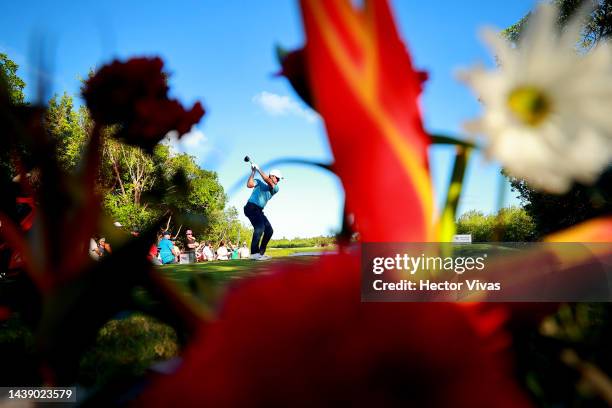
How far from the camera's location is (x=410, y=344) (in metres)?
0.10

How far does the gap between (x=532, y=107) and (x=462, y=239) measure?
64mm

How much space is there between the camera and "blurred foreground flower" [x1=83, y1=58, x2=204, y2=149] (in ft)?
0.71

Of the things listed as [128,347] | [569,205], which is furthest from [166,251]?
[569,205]

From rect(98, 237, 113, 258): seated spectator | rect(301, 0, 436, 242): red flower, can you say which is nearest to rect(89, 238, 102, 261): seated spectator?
rect(98, 237, 113, 258): seated spectator

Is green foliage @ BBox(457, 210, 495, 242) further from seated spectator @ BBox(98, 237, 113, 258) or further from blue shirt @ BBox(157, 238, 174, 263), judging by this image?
blue shirt @ BBox(157, 238, 174, 263)

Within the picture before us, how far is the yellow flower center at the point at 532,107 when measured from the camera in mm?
116

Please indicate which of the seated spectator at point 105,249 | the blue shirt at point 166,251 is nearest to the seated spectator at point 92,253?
the seated spectator at point 105,249

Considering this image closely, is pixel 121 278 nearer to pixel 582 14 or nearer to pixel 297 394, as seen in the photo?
pixel 297 394

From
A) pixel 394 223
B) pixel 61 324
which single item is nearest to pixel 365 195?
pixel 394 223

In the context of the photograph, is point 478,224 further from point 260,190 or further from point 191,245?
point 260,190

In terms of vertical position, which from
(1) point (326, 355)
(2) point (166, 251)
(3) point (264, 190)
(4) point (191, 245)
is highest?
(2) point (166, 251)

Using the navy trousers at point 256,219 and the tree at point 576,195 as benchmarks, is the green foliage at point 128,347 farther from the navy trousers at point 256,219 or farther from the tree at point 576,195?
the tree at point 576,195

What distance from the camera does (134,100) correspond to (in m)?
0.22
